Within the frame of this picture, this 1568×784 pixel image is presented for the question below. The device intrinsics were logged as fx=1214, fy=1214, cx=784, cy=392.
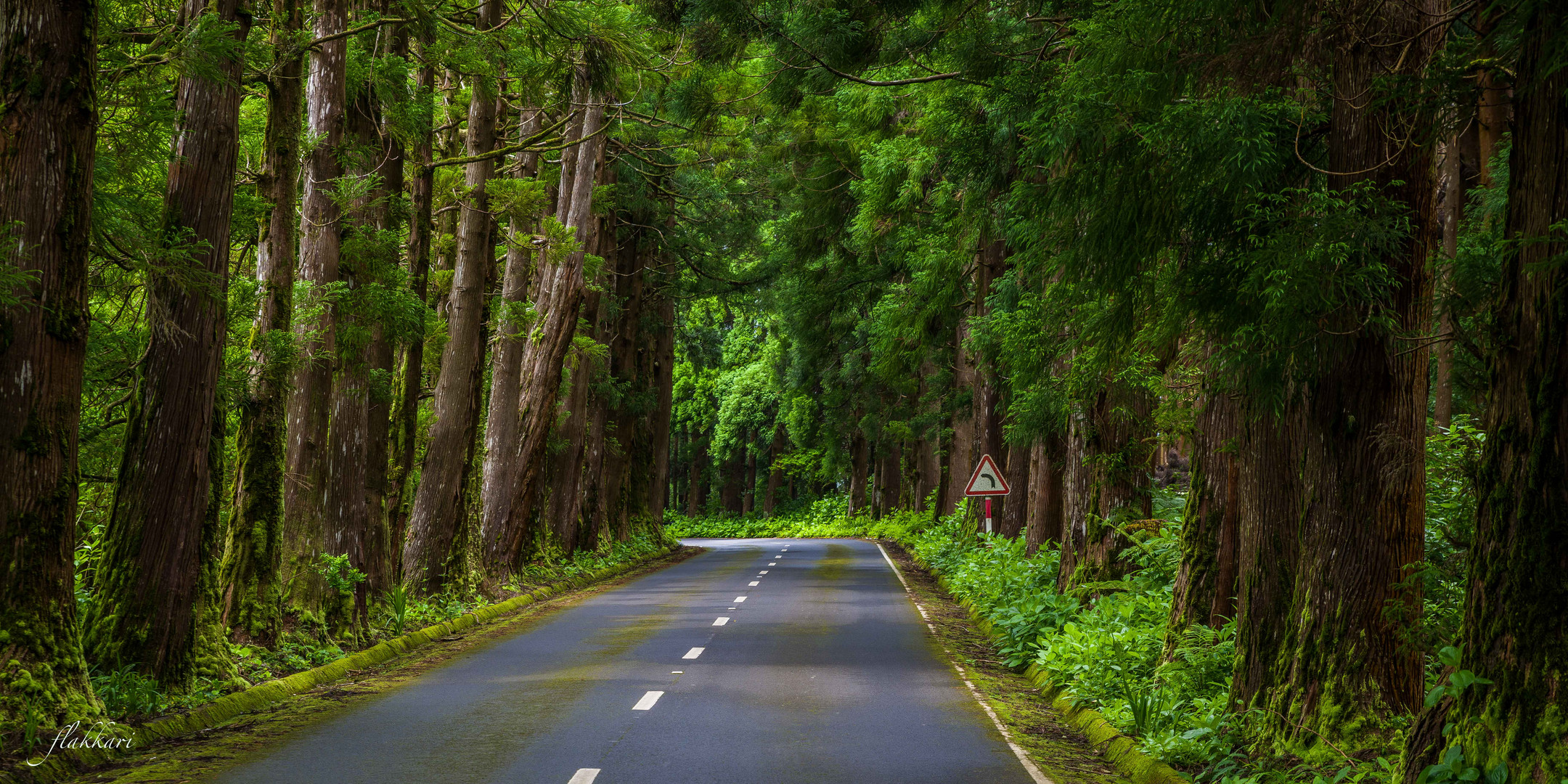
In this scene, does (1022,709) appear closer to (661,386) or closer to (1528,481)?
(1528,481)

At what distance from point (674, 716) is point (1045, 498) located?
1317cm

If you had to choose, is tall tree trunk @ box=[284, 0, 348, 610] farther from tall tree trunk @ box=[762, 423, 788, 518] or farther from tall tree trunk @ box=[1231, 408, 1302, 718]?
tall tree trunk @ box=[762, 423, 788, 518]

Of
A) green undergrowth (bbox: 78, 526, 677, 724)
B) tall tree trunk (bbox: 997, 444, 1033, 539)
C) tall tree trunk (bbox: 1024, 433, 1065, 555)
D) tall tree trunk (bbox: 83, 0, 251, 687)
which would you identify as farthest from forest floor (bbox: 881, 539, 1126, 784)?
tall tree trunk (bbox: 997, 444, 1033, 539)

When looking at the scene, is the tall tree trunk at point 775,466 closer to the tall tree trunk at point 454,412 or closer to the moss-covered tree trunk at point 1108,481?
the tall tree trunk at point 454,412

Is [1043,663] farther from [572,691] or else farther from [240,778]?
[240,778]

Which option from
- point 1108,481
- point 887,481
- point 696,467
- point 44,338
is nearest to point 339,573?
point 44,338

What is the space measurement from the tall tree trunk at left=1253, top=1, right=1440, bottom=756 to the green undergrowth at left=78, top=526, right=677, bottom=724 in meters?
8.23

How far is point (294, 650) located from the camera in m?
12.5

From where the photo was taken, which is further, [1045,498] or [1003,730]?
[1045,498]

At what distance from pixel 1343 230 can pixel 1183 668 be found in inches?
183

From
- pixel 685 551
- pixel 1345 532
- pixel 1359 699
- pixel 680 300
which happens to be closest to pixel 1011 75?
pixel 1345 532

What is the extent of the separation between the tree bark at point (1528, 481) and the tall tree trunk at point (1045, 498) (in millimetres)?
15379

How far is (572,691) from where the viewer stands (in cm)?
1128

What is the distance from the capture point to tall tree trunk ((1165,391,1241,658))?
11266 millimetres
